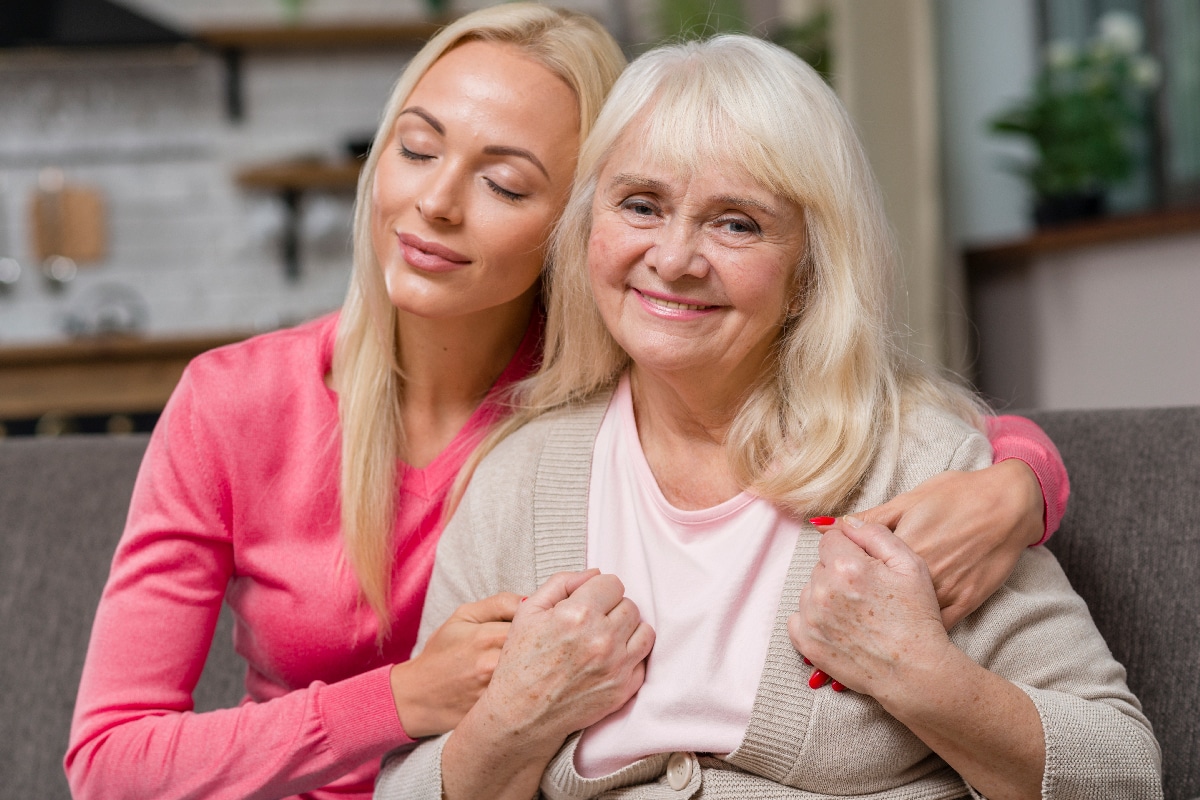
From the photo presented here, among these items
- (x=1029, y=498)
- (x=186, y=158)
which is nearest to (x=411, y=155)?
(x=1029, y=498)

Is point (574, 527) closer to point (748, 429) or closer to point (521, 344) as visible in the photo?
point (748, 429)

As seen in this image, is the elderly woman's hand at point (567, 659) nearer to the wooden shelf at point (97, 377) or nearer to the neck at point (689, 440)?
the neck at point (689, 440)

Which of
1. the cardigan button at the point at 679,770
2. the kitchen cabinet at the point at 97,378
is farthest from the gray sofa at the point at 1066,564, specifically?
the kitchen cabinet at the point at 97,378

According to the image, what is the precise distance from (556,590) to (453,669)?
15 cm

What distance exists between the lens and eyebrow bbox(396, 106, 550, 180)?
4.51 feet

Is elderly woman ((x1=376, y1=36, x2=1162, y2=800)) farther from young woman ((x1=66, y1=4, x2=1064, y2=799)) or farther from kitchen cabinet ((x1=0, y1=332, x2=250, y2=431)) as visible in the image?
kitchen cabinet ((x1=0, y1=332, x2=250, y2=431))

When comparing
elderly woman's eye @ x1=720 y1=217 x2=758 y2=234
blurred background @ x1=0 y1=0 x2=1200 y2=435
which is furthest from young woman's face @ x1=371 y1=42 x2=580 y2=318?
blurred background @ x1=0 y1=0 x2=1200 y2=435

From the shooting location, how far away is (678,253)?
1200 mm

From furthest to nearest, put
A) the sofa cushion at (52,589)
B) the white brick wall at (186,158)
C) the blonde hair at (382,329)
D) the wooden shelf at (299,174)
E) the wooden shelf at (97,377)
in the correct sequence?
the white brick wall at (186,158), the wooden shelf at (299,174), the wooden shelf at (97,377), the sofa cushion at (52,589), the blonde hair at (382,329)

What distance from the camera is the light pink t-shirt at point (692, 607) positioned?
3.96ft

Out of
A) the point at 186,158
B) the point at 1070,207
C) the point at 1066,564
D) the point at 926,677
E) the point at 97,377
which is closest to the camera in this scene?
the point at 926,677

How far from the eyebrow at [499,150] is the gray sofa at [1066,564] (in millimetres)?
701

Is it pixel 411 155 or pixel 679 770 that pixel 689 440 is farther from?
pixel 411 155

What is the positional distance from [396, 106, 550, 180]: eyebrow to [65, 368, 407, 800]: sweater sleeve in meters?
0.43
